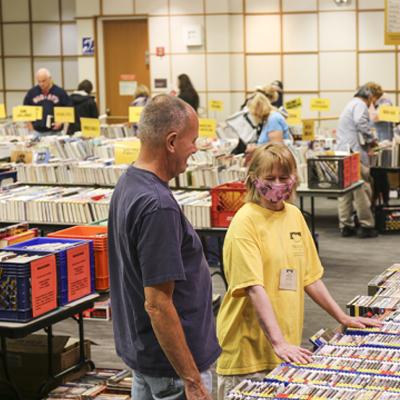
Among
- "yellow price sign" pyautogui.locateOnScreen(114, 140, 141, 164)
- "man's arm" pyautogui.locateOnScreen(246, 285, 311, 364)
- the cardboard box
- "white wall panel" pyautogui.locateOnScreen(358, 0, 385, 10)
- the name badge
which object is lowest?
the cardboard box

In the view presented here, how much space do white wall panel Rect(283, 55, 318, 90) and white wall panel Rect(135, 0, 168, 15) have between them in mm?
2449

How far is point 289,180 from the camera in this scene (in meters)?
3.78

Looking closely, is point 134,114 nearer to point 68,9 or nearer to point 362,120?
point 362,120

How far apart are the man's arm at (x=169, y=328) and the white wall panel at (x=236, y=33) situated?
1505 cm

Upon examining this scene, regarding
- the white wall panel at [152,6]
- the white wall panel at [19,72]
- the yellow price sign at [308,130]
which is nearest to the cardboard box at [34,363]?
the yellow price sign at [308,130]

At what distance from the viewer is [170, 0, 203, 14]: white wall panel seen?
17594 mm

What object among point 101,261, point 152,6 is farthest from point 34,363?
point 152,6

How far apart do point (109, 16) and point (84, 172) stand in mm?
9400

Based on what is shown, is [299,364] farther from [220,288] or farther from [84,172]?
[84,172]

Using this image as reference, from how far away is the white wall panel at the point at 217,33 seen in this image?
17.5m

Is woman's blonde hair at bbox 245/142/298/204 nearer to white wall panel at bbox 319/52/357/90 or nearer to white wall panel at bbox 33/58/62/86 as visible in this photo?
white wall panel at bbox 319/52/357/90

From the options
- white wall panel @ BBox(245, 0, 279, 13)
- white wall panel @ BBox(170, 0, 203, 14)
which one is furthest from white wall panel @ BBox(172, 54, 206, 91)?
white wall panel @ BBox(245, 0, 279, 13)

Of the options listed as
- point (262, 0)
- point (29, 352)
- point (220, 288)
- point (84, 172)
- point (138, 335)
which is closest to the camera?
point (138, 335)

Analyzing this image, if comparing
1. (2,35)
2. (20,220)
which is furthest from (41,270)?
(2,35)
